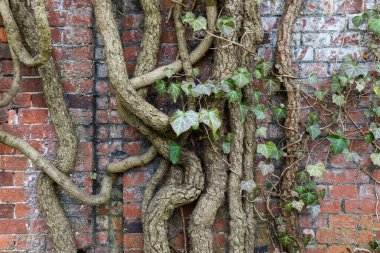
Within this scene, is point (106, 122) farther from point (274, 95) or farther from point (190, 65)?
point (274, 95)

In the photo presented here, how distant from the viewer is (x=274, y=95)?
7.69 ft

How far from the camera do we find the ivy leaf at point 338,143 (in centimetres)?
220

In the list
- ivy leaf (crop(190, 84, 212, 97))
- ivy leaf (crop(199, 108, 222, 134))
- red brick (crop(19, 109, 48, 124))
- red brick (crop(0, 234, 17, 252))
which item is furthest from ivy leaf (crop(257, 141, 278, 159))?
red brick (crop(0, 234, 17, 252))

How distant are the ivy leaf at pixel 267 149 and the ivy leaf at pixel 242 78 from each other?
0.33 metres

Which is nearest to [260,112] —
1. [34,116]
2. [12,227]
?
[34,116]

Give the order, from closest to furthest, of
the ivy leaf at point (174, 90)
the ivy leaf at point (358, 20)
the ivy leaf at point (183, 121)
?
the ivy leaf at point (183, 121)
the ivy leaf at point (174, 90)
the ivy leaf at point (358, 20)

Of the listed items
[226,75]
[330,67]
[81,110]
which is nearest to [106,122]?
[81,110]

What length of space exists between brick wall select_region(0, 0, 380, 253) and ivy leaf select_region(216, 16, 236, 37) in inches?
10.1

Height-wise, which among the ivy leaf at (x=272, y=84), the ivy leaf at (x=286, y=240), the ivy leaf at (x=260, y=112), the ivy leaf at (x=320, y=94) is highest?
the ivy leaf at (x=272, y=84)

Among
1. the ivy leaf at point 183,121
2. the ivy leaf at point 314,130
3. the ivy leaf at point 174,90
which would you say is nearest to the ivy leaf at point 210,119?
the ivy leaf at point 183,121

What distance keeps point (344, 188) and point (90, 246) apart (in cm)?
143

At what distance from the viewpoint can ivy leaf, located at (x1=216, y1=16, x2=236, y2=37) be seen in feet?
6.91

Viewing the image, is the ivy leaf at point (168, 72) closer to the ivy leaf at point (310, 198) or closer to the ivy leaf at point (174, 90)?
the ivy leaf at point (174, 90)

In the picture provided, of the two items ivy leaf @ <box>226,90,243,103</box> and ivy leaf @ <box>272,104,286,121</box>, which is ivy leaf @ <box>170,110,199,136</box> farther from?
ivy leaf @ <box>272,104,286,121</box>
